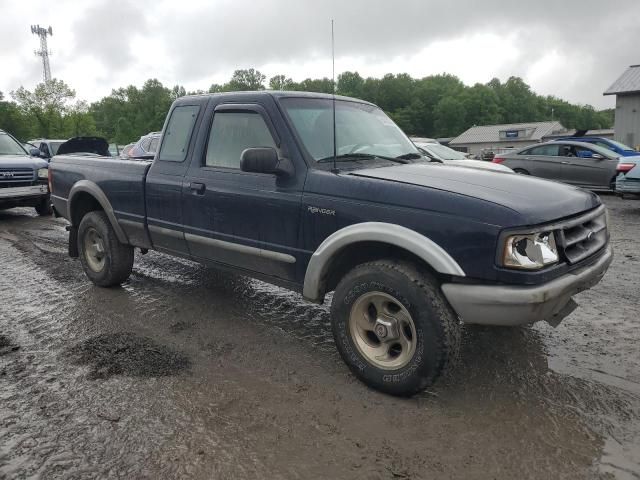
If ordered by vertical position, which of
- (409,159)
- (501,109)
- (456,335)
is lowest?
(456,335)

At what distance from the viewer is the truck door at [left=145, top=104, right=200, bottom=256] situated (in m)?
4.39

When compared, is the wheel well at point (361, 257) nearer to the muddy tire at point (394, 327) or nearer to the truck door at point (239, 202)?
the muddy tire at point (394, 327)

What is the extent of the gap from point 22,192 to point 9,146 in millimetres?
1781

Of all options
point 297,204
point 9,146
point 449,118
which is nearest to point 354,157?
point 297,204

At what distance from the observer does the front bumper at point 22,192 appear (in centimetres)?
1024

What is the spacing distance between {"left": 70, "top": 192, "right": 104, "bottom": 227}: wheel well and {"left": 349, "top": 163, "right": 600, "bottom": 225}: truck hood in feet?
11.6

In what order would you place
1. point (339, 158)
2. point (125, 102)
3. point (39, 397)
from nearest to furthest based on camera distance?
point (39, 397) → point (339, 158) → point (125, 102)

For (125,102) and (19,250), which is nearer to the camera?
(19,250)

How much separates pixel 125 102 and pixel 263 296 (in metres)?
110

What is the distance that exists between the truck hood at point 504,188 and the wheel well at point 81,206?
3534 millimetres

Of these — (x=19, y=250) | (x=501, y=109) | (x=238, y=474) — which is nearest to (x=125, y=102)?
(x=501, y=109)

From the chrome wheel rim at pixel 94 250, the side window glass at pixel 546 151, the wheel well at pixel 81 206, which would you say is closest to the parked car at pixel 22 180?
the wheel well at pixel 81 206

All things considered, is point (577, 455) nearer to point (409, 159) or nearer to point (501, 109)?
point (409, 159)

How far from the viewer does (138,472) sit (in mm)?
2422
